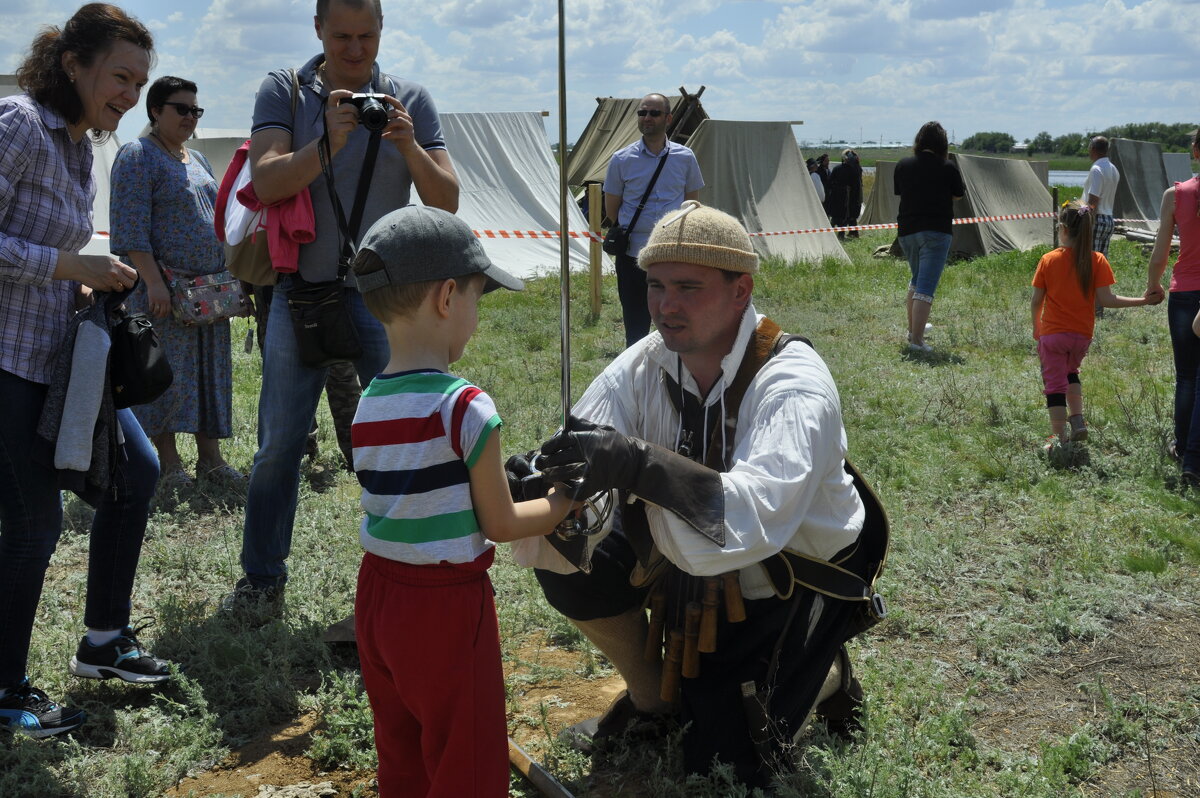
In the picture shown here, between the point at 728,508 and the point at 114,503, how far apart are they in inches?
78.7

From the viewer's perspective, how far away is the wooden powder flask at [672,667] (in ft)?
9.14

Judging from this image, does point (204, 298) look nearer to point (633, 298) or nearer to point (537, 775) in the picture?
point (633, 298)

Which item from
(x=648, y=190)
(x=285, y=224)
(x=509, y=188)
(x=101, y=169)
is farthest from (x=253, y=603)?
(x=509, y=188)

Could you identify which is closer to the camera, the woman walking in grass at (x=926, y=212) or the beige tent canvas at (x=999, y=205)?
the woman walking in grass at (x=926, y=212)

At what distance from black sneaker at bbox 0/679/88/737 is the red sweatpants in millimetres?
1335

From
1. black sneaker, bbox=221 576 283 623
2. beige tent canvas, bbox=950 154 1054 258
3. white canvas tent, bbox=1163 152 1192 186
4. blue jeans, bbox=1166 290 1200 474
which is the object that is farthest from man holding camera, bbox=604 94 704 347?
white canvas tent, bbox=1163 152 1192 186

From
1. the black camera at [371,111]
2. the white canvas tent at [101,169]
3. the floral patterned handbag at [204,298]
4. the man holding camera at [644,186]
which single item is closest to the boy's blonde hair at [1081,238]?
the man holding camera at [644,186]

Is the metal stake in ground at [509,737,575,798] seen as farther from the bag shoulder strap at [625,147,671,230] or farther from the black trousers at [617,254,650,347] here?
the bag shoulder strap at [625,147,671,230]

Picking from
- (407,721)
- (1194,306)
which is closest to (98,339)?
(407,721)

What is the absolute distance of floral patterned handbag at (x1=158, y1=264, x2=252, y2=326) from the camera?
5094 mm

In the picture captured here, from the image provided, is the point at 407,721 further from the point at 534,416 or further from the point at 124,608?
the point at 534,416

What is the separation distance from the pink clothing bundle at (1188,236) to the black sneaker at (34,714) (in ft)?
17.7

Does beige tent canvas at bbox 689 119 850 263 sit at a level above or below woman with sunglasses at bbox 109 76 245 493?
above

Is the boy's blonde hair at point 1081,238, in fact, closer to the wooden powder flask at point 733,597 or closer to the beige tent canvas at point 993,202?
the wooden powder flask at point 733,597
